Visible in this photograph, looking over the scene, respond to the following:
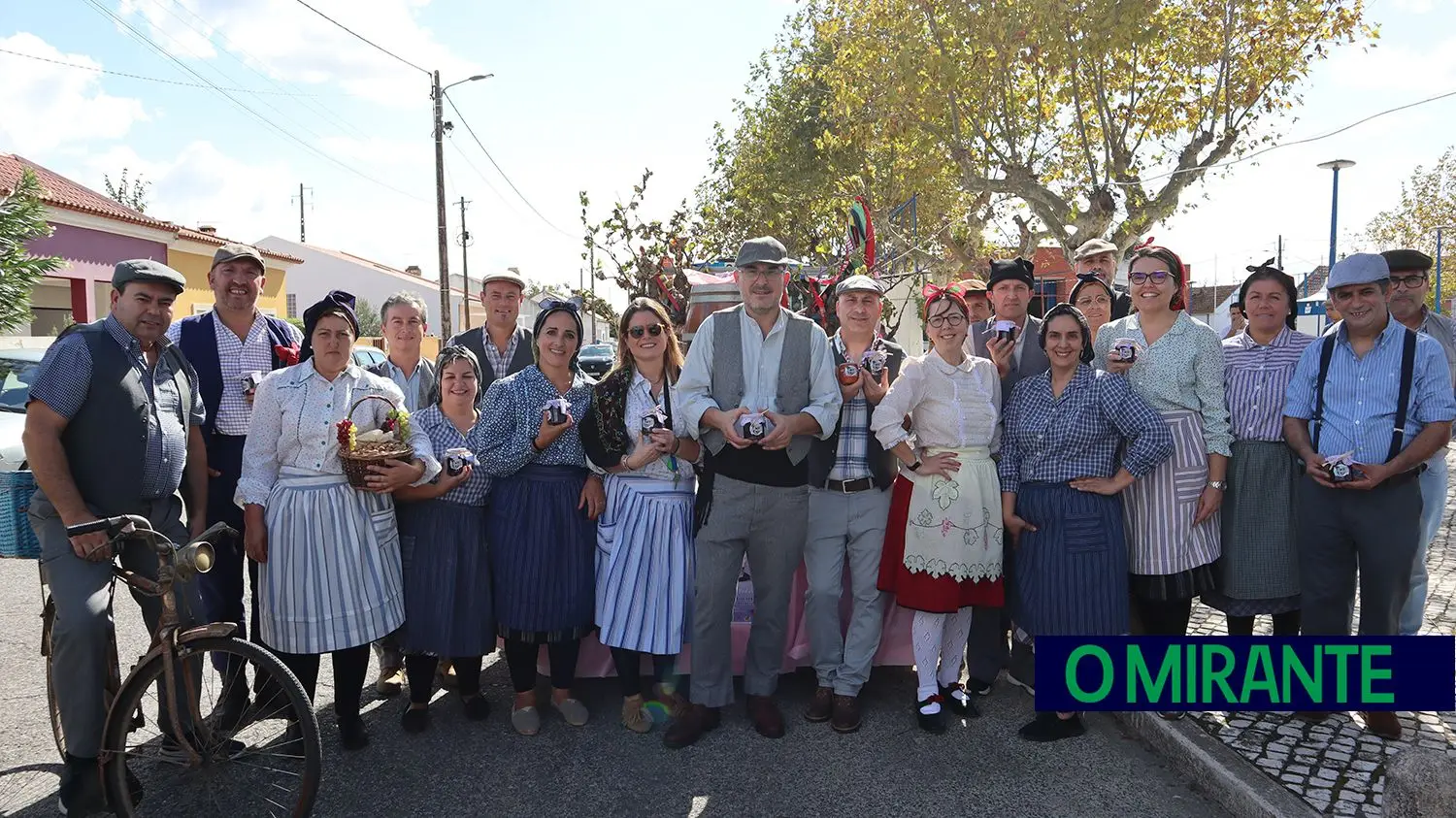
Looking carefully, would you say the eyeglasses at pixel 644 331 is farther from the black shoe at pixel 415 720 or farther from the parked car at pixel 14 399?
the parked car at pixel 14 399

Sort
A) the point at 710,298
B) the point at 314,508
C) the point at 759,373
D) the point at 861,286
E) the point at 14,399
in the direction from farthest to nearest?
the point at 14,399 < the point at 710,298 < the point at 861,286 < the point at 759,373 < the point at 314,508

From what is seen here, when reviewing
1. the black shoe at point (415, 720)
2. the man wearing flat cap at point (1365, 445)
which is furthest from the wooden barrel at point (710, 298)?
the man wearing flat cap at point (1365, 445)

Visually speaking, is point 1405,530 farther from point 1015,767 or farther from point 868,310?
point 868,310

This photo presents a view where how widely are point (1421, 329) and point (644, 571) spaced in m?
4.48

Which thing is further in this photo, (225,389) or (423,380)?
(423,380)

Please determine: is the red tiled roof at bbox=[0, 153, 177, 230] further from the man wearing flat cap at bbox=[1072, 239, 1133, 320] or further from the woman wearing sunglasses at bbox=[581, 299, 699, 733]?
the man wearing flat cap at bbox=[1072, 239, 1133, 320]

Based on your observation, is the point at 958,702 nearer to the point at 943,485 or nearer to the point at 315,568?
the point at 943,485

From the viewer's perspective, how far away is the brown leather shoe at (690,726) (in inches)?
160

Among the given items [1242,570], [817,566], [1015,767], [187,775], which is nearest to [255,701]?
[187,775]

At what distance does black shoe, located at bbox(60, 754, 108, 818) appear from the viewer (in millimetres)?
3336

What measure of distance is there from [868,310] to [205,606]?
10.6 feet

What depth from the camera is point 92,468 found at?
3438 millimetres

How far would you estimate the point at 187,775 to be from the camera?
3664 mm

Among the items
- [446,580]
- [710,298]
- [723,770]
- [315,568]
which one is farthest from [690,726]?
[710,298]
